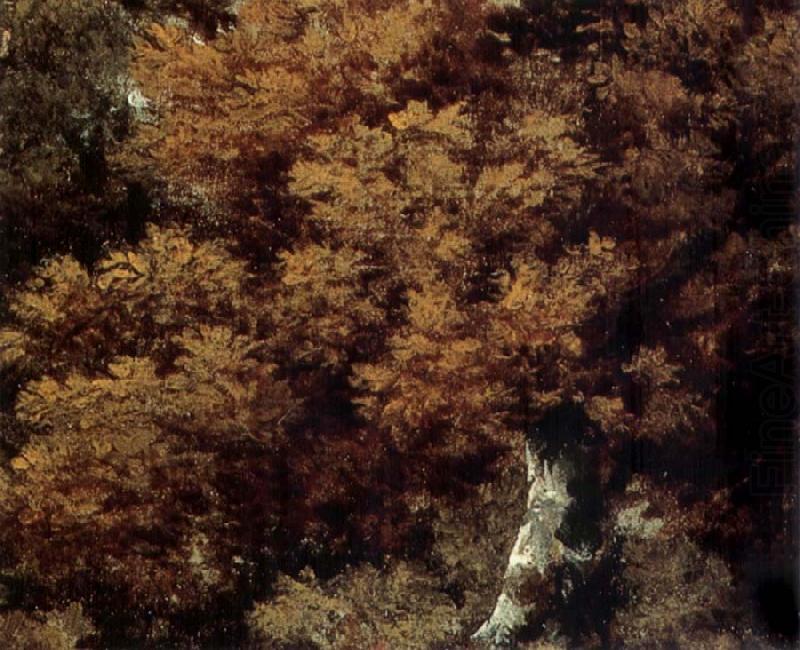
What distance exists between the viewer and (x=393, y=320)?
2152 millimetres

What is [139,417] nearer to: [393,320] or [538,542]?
[393,320]

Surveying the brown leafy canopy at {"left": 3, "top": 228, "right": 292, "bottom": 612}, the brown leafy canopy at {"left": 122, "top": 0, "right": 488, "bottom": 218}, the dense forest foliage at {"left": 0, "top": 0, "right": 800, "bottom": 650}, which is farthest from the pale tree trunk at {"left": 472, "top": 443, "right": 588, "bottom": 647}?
the brown leafy canopy at {"left": 122, "top": 0, "right": 488, "bottom": 218}

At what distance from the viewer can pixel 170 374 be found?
6.94 ft

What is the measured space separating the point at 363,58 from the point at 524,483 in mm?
1054

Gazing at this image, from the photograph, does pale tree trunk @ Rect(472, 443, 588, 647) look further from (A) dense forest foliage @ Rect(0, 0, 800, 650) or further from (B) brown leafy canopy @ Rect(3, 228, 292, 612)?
(B) brown leafy canopy @ Rect(3, 228, 292, 612)

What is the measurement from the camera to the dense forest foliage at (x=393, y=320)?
83.3 inches

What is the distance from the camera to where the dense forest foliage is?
212 centimetres

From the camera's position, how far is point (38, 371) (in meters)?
2.12

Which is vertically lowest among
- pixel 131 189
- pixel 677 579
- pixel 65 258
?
pixel 677 579

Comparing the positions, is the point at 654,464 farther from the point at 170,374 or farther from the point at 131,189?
the point at 131,189

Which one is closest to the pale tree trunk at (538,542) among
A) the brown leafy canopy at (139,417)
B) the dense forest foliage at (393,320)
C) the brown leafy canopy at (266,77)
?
the dense forest foliage at (393,320)

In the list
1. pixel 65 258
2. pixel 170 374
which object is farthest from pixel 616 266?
pixel 65 258

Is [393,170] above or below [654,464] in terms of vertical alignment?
above

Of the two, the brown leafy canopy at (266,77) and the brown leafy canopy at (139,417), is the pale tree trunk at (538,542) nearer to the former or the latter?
the brown leafy canopy at (139,417)
